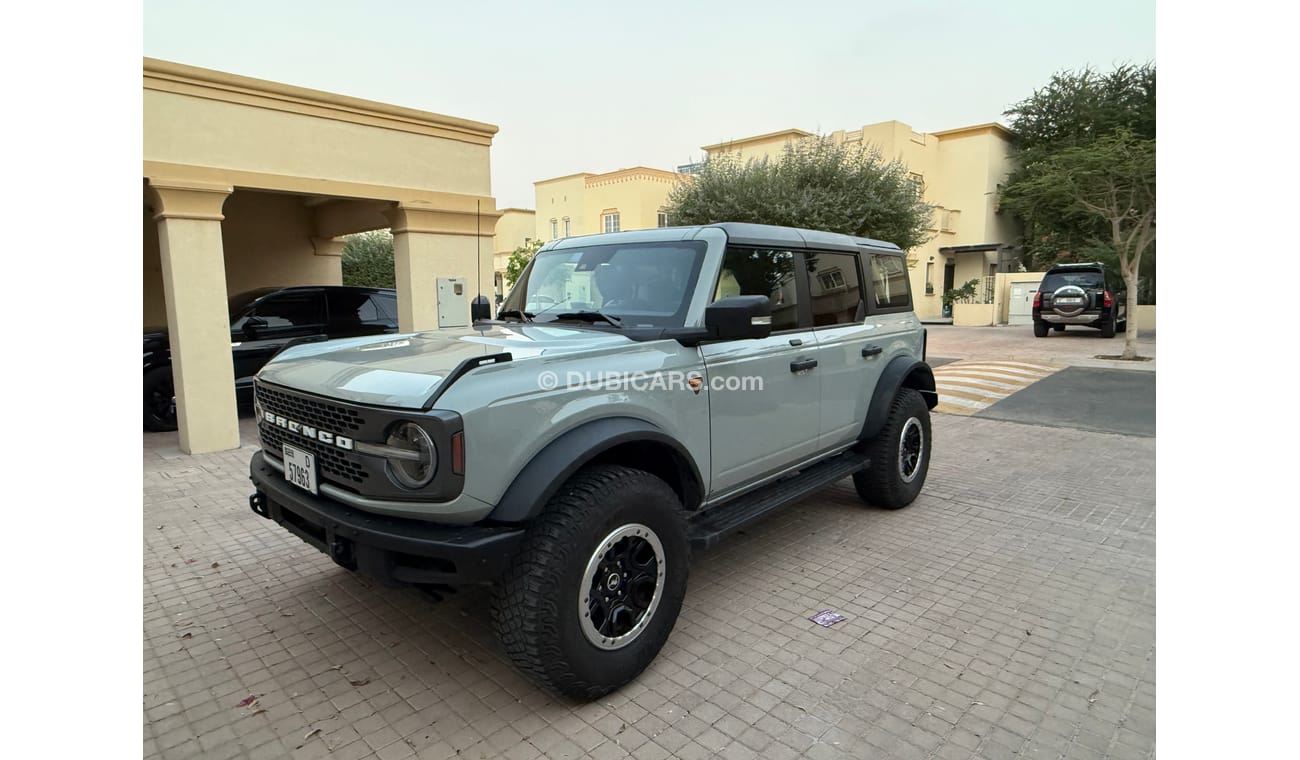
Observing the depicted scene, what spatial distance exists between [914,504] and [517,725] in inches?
149

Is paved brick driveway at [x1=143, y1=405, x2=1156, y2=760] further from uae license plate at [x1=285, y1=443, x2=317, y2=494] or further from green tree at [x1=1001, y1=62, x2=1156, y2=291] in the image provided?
green tree at [x1=1001, y1=62, x2=1156, y2=291]

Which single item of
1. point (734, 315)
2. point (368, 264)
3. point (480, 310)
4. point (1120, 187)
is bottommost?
point (734, 315)

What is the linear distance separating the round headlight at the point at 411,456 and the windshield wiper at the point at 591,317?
1.35m

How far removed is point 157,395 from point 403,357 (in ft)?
23.2

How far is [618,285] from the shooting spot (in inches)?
148

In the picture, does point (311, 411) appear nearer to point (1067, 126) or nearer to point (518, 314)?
point (518, 314)

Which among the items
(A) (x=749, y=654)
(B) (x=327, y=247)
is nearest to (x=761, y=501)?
(A) (x=749, y=654)

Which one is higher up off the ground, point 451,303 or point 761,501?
point 451,303

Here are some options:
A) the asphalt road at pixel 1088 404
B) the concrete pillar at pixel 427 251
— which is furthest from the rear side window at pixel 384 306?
the asphalt road at pixel 1088 404

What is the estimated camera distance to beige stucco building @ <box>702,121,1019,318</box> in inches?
1117

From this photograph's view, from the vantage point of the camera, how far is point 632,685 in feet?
9.77

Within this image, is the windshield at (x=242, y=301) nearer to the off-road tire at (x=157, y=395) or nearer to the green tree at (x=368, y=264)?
the off-road tire at (x=157, y=395)
